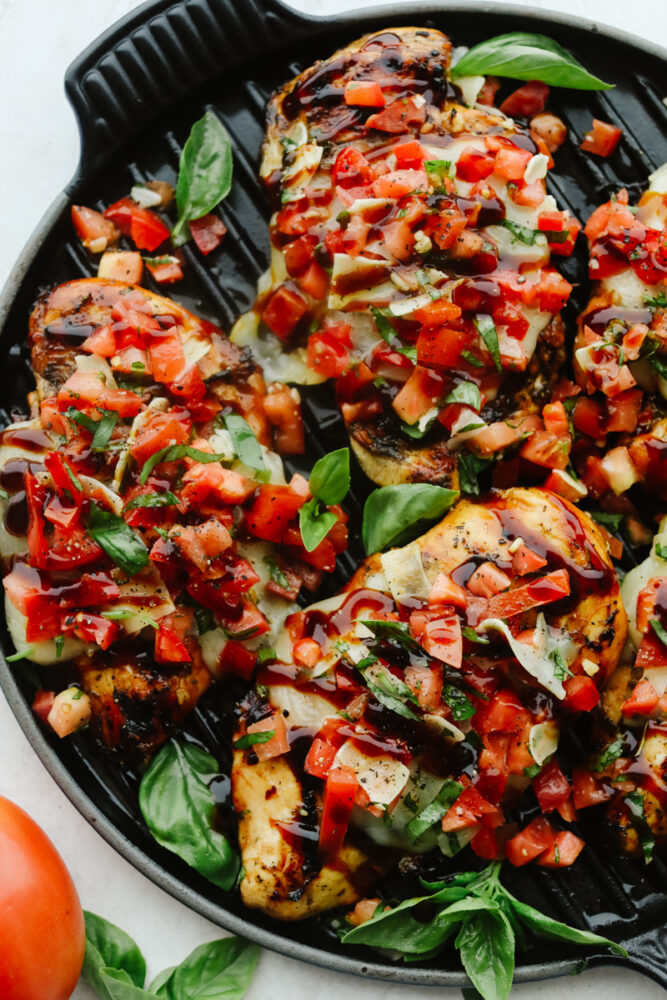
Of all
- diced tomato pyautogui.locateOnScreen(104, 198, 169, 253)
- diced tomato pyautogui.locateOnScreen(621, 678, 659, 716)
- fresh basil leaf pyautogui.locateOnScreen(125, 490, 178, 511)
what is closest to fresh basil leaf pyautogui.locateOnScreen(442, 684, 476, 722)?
diced tomato pyautogui.locateOnScreen(621, 678, 659, 716)

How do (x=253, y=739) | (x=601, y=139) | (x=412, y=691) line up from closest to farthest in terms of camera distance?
(x=412, y=691)
(x=253, y=739)
(x=601, y=139)

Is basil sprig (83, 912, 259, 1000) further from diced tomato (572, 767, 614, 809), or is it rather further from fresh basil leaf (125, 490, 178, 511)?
fresh basil leaf (125, 490, 178, 511)

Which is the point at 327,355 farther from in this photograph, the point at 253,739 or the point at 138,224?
the point at 253,739

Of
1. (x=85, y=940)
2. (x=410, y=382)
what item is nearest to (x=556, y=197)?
(x=410, y=382)

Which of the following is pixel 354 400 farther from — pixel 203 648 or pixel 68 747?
pixel 68 747

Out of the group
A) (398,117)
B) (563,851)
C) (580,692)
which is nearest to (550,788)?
(563,851)
